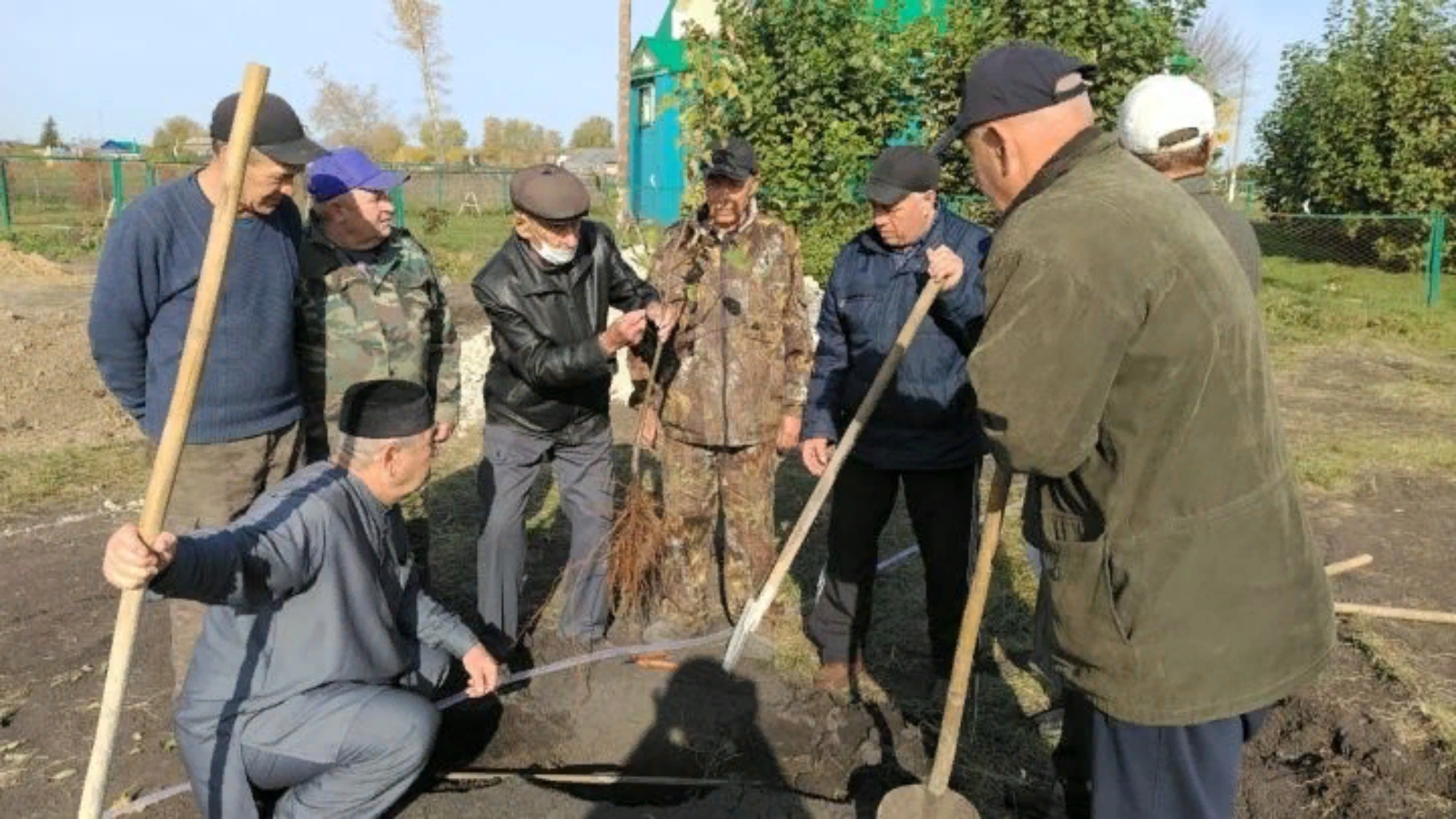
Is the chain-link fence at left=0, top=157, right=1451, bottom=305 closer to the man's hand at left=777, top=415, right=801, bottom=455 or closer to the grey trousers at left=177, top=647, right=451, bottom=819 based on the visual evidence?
the man's hand at left=777, top=415, right=801, bottom=455

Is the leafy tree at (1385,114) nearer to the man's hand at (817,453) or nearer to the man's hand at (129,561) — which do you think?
the man's hand at (817,453)

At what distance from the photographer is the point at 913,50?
10.3 metres

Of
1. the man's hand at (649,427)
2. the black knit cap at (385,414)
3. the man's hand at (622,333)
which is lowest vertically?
the man's hand at (649,427)

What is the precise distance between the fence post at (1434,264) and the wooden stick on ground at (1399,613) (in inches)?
465

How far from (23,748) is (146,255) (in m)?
1.79

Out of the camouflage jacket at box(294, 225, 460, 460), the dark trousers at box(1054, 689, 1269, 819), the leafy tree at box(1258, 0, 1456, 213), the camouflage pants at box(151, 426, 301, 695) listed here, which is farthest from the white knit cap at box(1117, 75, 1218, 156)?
the leafy tree at box(1258, 0, 1456, 213)

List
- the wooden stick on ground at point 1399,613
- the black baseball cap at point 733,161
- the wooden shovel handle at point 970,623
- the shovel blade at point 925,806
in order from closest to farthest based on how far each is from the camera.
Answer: the wooden shovel handle at point 970,623
the shovel blade at point 925,806
the black baseball cap at point 733,161
the wooden stick on ground at point 1399,613

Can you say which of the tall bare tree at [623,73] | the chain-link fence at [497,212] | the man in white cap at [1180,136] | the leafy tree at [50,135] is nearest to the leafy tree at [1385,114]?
the chain-link fence at [497,212]

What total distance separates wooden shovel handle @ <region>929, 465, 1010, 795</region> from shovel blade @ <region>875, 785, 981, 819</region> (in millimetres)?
33

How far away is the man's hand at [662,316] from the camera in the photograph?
4.08 m

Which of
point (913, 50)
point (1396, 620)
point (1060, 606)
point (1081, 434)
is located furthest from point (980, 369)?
point (913, 50)

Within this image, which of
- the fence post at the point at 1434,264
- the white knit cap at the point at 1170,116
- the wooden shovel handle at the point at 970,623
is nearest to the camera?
the wooden shovel handle at the point at 970,623

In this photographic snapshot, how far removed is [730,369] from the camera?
170 inches

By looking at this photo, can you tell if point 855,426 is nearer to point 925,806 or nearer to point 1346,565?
point 925,806
